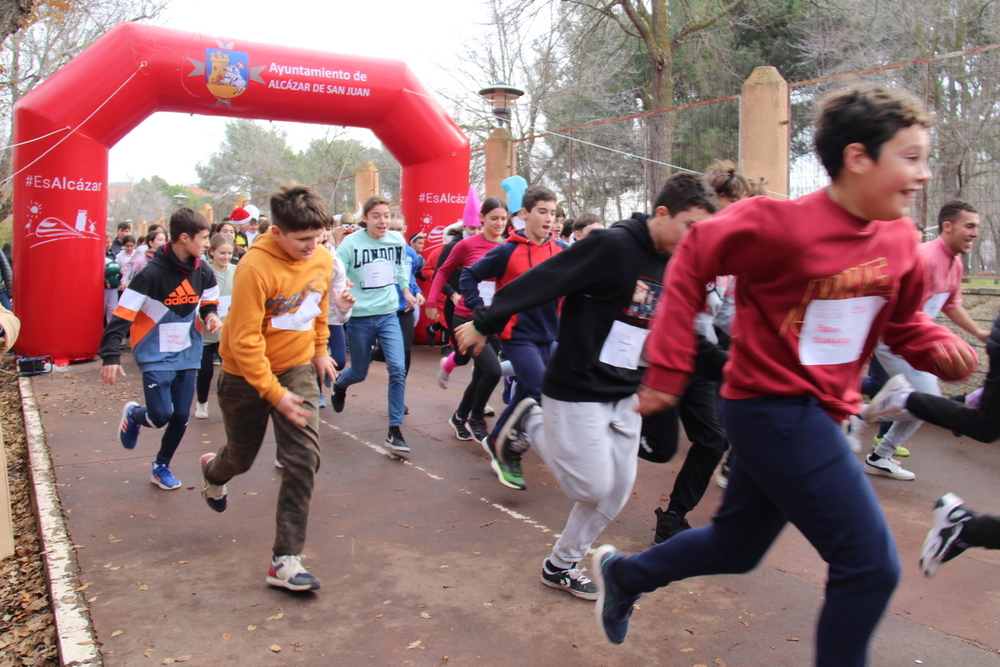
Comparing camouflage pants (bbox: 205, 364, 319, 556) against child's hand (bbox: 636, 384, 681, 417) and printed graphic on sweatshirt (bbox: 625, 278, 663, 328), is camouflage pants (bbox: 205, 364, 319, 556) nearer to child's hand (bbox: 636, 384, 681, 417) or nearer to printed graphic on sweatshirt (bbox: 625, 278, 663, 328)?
printed graphic on sweatshirt (bbox: 625, 278, 663, 328)

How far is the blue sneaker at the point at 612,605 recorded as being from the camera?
2.90 metres

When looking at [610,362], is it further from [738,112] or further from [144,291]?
[738,112]

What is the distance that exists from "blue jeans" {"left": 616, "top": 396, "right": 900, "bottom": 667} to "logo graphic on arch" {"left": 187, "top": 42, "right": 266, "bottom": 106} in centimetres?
1001

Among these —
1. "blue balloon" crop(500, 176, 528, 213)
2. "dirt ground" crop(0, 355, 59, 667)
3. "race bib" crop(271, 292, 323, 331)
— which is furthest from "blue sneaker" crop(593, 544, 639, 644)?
"blue balloon" crop(500, 176, 528, 213)

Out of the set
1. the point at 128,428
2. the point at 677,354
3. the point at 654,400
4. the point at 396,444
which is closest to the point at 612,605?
the point at 654,400

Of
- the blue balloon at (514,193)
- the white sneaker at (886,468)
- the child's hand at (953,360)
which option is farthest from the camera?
the blue balloon at (514,193)

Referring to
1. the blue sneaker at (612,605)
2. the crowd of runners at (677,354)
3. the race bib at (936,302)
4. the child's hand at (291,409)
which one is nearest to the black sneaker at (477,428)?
the crowd of runners at (677,354)

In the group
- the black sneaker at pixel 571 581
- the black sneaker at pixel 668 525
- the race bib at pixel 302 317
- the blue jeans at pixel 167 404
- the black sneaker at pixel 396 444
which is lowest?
the black sneaker at pixel 571 581

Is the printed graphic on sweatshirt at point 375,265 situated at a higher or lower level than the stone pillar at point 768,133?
lower

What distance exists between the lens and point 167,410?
17.0 ft

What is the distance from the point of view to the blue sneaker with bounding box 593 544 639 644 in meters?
2.90

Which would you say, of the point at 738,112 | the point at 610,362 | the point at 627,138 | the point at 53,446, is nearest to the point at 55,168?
the point at 53,446

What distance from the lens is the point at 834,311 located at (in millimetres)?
2316

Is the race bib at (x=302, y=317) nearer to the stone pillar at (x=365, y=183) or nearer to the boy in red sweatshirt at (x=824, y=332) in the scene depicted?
the boy in red sweatshirt at (x=824, y=332)
